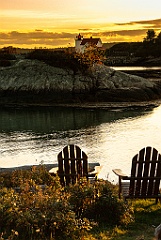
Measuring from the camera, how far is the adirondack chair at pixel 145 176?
10445mm

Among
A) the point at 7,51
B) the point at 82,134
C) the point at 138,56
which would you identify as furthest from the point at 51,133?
the point at 138,56

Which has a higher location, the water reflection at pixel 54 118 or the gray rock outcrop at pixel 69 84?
the gray rock outcrop at pixel 69 84

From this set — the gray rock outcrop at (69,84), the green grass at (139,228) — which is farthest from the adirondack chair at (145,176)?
the gray rock outcrop at (69,84)

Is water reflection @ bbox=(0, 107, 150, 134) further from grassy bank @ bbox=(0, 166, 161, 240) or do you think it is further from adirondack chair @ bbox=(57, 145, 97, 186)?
grassy bank @ bbox=(0, 166, 161, 240)

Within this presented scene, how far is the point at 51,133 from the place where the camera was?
90.8ft

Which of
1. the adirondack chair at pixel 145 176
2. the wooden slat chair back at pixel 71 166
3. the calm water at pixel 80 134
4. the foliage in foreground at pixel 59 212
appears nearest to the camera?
the foliage in foreground at pixel 59 212

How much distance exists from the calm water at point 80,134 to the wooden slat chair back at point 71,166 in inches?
177

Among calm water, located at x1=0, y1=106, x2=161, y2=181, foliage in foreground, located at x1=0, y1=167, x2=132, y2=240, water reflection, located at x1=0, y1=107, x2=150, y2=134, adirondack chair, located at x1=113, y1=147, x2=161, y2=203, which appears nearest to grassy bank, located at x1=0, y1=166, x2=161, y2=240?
foliage in foreground, located at x1=0, y1=167, x2=132, y2=240

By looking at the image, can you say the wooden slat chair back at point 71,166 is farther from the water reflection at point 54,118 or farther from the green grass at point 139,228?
the water reflection at point 54,118

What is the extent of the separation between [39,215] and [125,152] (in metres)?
13.6

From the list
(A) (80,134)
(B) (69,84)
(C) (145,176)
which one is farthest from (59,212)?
(B) (69,84)

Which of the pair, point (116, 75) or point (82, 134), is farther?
point (116, 75)

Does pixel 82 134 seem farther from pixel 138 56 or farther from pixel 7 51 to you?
pixel 138 56

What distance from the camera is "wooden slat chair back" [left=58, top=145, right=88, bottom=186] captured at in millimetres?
11047
